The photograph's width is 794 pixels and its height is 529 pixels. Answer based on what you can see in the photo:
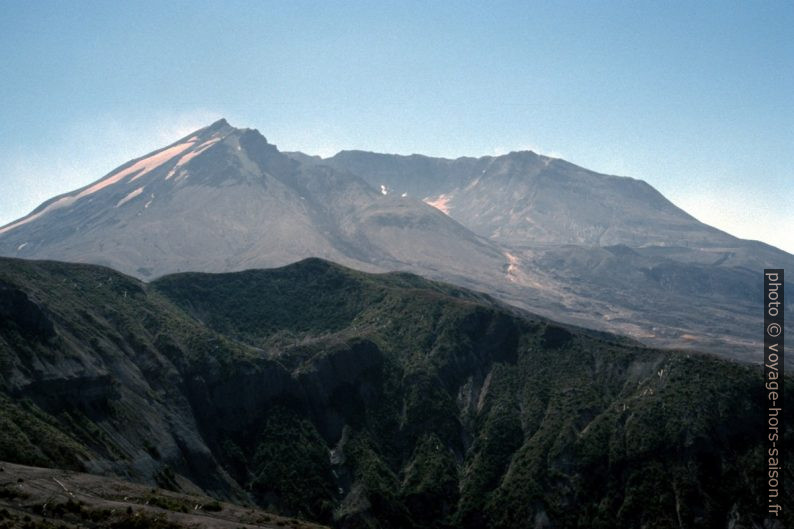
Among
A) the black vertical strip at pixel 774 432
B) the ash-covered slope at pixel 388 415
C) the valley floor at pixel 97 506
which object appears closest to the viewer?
the valley floor at pixel 97 506

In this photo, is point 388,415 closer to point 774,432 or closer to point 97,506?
point 774,432

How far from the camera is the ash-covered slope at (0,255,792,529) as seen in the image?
118750 millimetres

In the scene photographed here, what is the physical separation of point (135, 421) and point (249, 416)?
29.3 metres

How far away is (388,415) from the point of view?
15638cm

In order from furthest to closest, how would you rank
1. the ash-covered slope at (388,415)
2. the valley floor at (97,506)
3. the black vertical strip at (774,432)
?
the ash-covered slope at (388,415), the black vertical strip at (774,432), the valley floor at (97,506)

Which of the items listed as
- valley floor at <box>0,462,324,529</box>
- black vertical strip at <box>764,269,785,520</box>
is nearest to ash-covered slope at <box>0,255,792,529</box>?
black vertical strip at <box>764,269,785,520</box>

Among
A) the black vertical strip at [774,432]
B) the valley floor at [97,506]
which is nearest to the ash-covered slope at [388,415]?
the black vertical strip at [774,432]

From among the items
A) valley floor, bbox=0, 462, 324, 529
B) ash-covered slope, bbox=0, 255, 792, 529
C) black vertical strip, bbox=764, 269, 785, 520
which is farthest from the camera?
ash-covered slope, bbox=0, 255, 792, 529

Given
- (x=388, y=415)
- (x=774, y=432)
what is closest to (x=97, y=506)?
(x=388, y=415)

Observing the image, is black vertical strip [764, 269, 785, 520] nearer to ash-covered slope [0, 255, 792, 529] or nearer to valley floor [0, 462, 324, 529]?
ash-covered slope [0, 255, 792, 529]

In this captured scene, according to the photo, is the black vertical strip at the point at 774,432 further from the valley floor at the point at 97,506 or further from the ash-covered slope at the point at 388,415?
the valley floor at the point at 97,506

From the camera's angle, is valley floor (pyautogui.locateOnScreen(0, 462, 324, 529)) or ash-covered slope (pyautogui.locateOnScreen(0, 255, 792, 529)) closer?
valley floor (pyautogui.locateOnScreen(0, 462, 324, 529))

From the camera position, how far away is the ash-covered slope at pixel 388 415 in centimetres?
11875

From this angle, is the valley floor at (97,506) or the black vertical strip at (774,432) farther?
the black vertical strip at (774,432)
